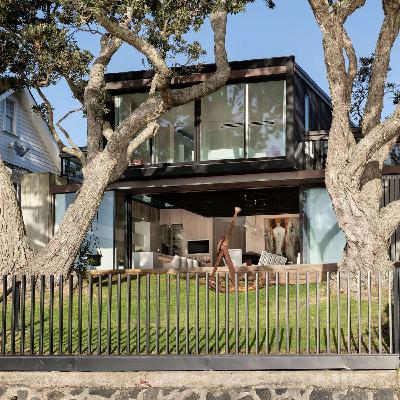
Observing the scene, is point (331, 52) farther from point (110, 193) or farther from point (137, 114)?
point (110, 193)

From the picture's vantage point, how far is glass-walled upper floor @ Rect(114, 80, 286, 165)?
23.8 meters

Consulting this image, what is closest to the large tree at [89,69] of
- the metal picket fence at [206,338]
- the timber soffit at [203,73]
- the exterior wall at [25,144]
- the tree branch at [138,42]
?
the tree branch at [138,42]

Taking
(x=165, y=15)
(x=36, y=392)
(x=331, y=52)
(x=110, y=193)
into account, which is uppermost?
(x=165, y=15)

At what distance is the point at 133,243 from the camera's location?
87.0ft

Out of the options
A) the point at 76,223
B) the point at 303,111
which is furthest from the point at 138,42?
the point at 303,111

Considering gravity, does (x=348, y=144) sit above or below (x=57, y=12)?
below

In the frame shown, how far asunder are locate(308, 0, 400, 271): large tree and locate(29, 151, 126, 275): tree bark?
5113mm

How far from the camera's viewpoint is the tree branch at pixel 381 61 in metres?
17.0

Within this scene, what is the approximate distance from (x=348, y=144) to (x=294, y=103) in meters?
7.00

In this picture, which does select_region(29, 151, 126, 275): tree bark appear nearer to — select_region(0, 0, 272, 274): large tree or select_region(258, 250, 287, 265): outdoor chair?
select_region(0, 0, 272, 274): large tree

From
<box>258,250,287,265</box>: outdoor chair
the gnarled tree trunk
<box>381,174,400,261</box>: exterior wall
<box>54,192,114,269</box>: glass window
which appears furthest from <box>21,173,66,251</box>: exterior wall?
the gnarled tree trunk

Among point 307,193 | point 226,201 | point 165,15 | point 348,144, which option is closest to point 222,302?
point 348,144

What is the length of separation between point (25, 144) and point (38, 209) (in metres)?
6.85

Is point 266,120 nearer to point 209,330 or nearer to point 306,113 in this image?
point 306,113
